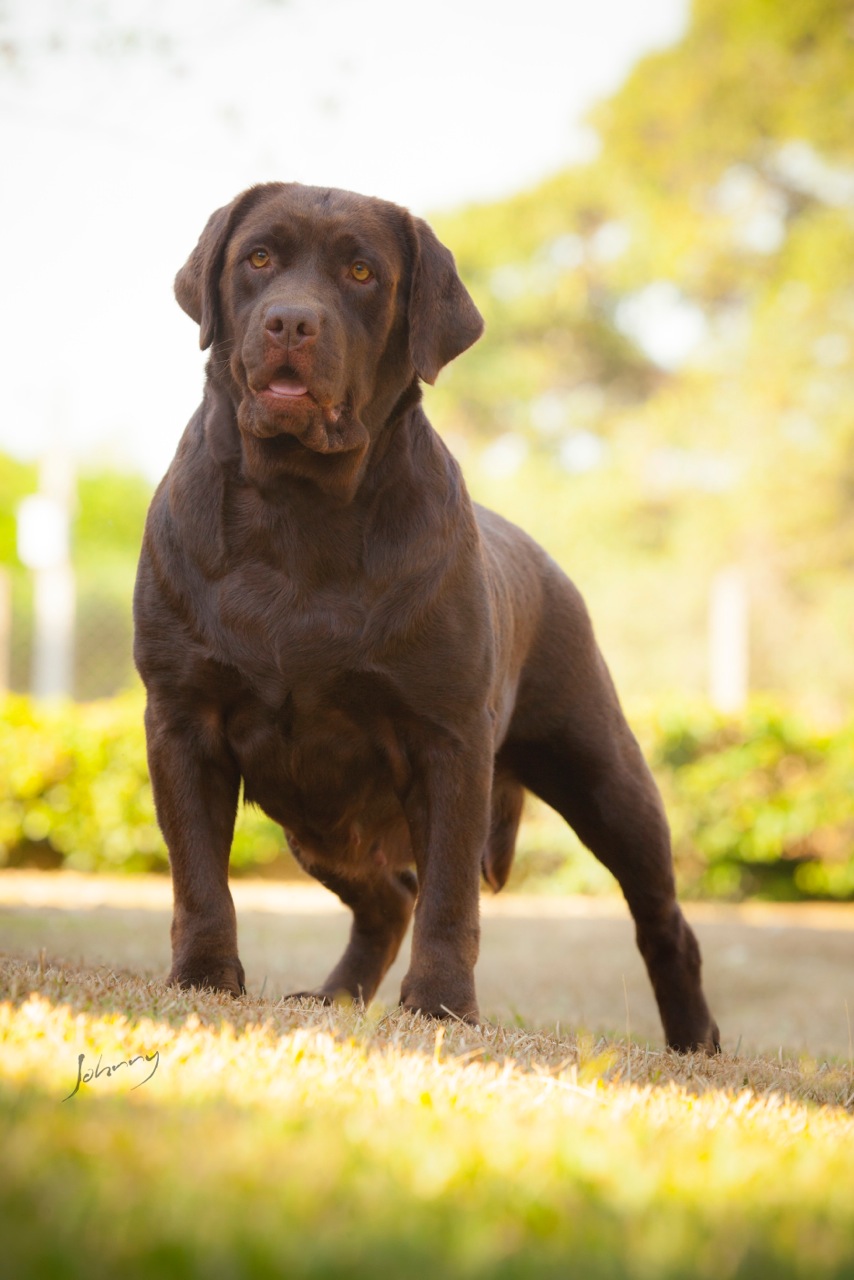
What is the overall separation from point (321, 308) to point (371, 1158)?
2.11 metres

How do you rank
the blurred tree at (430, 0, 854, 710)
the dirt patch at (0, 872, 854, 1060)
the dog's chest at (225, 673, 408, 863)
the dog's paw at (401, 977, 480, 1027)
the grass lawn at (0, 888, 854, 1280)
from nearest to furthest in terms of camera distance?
1. the grass lawn at (0, 888, 854, 1280)
2. the dog's paw at (401, 977, 480, 1027)
3. the dog's chest at (225, 673, 408, 863)
4. the dirt patch at (0, 872, 854, 1060)
5. the blurred tree at (430, 0, 854, 710)

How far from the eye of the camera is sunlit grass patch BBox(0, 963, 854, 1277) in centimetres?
132

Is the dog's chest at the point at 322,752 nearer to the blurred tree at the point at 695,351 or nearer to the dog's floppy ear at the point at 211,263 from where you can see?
the dog's floppy ear at the point at 211,263

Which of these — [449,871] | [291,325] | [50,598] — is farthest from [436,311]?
[50,598]

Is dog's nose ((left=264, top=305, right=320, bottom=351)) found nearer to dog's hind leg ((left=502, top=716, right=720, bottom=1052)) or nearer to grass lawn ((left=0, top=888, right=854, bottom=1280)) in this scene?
grass lawn ((left=0, top=888, right=854, bottom=1280))

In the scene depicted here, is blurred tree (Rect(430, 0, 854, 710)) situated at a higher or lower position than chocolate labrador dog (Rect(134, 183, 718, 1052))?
higher

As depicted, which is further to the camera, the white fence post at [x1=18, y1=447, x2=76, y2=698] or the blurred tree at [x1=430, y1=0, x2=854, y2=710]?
the blurred tree at [x1=430, y1=0, x2=854, y2=710]

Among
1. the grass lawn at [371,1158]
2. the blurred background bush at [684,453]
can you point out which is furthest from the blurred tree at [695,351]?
the grass lawn at [371,1158]

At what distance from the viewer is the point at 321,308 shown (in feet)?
10.6

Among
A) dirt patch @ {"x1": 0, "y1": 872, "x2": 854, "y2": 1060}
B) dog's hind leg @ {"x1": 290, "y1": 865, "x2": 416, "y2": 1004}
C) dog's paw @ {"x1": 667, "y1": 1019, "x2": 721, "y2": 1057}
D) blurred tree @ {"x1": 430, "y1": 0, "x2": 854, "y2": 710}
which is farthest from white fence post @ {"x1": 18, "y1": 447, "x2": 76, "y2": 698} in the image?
dog's paw @ {"x1": 667, "y1": 1019, "x2": 721, "y2": 1057}

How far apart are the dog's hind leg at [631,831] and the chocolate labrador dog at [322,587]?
724 millimetres

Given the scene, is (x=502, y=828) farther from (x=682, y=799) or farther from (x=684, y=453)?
(x=684, y=453)

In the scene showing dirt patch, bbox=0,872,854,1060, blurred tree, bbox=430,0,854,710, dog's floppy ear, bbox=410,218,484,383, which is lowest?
dirt patch, bbox=0,872,854,1060

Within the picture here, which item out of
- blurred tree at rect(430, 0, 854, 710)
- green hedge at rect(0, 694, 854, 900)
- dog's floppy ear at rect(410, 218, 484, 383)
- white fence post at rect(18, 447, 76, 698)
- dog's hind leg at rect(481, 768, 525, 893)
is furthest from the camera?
blurred tree at rect(430, 0, 854, 710)
